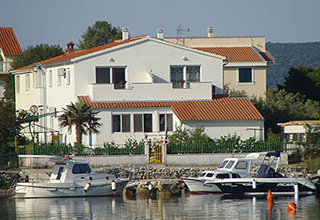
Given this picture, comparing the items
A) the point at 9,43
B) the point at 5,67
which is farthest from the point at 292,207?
the point at 9,43

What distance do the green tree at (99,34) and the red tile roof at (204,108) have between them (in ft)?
135

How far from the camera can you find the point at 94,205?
3647cm

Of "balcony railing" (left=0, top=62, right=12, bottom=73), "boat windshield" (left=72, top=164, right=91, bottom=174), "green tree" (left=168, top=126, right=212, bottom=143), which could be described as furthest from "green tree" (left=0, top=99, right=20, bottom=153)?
"balcony railing" (left=0, top=62, right=12, bottom=73)

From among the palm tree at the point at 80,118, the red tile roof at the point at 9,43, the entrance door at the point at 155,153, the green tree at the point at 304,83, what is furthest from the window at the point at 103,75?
the green tree at the point at 304,83

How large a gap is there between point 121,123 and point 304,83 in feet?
97.8

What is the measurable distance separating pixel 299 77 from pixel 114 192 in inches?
1465

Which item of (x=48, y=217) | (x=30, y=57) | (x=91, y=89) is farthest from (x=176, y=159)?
(x=30, y=57)

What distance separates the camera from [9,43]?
74.1 metres

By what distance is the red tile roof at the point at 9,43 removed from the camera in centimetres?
7269

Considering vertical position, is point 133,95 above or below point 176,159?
above

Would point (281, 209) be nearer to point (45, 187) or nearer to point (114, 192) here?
point (114, 192)

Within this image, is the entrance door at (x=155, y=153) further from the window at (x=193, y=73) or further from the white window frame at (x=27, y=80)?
the white window frame at (x=27, y=80)

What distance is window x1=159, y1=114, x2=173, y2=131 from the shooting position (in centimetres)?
4794

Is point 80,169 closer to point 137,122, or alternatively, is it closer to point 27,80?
point 137,122
